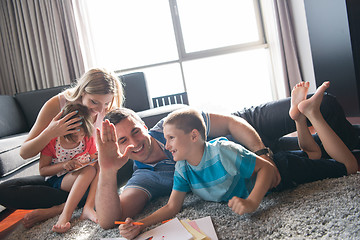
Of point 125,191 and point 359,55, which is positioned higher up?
point 359,55

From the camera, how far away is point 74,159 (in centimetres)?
147

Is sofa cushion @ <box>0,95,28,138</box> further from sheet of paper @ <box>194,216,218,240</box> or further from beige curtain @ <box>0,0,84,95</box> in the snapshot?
sheet of paper @ <box>194,216,218,240</box>

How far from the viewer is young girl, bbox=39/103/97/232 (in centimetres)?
143

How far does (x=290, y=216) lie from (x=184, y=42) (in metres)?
3.27

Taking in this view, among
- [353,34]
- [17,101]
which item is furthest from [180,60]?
[353,34]

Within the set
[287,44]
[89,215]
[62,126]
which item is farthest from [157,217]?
[287,44]

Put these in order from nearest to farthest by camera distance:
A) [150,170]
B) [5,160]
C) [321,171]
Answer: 1. [321,171]
2. [150,170]
3. [5,160]

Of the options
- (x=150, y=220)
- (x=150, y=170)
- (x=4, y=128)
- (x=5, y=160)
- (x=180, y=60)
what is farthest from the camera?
(x=180, y=60)

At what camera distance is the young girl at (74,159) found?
4.68 feet

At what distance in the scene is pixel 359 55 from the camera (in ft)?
6.12

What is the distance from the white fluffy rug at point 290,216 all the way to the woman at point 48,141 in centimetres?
17

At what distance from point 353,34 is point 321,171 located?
1.10 m

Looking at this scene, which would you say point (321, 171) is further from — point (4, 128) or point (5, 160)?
point (4, 128)

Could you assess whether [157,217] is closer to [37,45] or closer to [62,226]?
[62,226]
